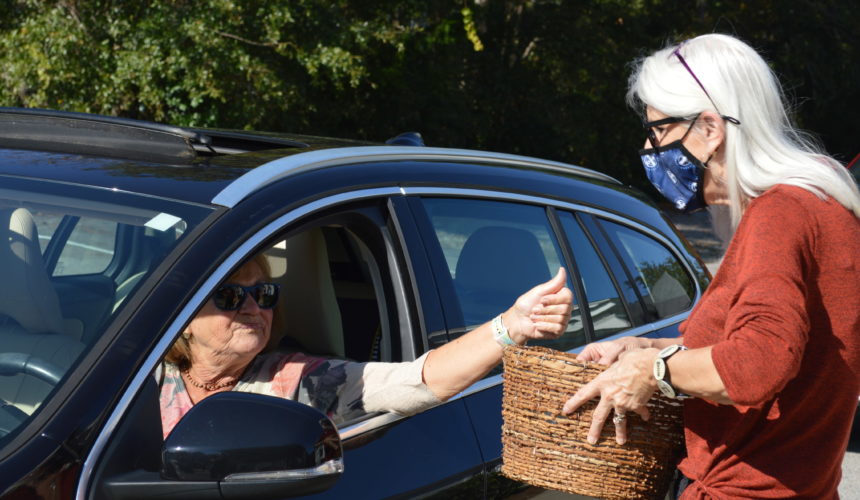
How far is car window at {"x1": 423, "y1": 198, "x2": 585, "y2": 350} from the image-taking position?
2883 mm

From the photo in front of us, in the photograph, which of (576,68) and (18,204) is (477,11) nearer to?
(576,68)

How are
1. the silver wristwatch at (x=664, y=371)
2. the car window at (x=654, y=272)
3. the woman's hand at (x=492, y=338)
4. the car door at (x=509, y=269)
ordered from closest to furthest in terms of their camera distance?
the silver wristwatch at (x=664, y=371) → the woman's hand at (x=492, y=338) → the car door at (x=509, y=269) → the car window at (x=654, y=272)

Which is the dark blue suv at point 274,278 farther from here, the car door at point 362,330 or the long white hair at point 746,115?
the long white hair at point 746,115

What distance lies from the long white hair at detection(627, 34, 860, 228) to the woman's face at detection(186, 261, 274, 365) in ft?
3.49

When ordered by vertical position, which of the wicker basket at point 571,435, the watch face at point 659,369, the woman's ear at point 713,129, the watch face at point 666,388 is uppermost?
the woman's ear at point 713,129

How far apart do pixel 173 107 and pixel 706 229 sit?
1036 centimetres

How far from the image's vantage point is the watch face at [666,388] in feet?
6.67

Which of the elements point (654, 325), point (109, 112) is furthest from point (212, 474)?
point (109, 112)

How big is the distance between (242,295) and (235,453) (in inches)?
27.3

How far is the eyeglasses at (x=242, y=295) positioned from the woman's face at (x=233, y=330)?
0.01m

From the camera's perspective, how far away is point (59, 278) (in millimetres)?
2699

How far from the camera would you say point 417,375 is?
2557 millimetres

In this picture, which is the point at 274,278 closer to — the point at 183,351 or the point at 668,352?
the point at 183,351

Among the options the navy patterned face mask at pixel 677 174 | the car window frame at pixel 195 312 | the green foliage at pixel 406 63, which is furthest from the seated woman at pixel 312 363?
the green foliage at pixel 406 63
